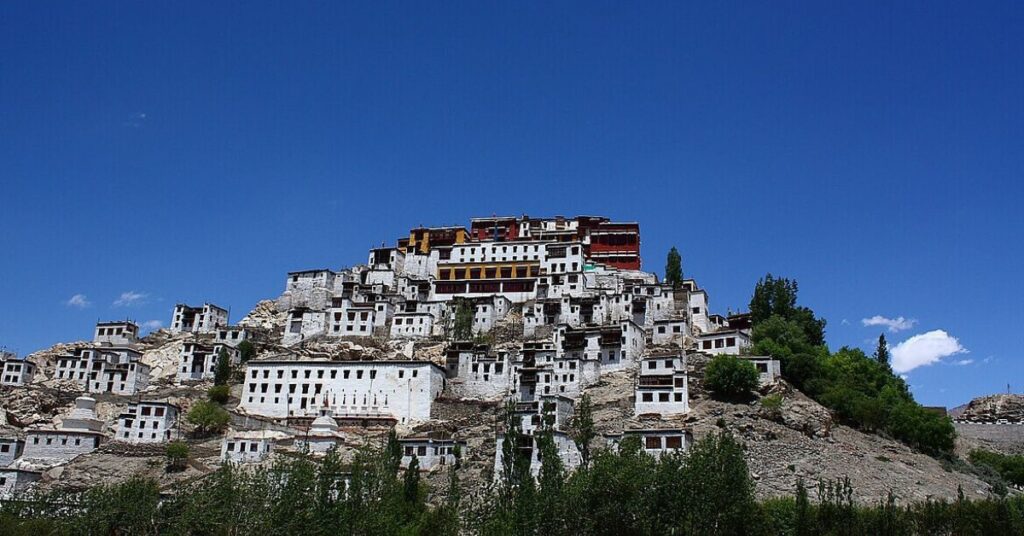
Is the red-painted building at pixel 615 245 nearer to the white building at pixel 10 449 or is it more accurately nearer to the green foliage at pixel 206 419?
the green foliage at pixel 206 419

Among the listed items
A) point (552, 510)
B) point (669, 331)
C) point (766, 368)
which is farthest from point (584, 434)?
point (669, 331)

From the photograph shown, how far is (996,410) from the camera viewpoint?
88.9 m

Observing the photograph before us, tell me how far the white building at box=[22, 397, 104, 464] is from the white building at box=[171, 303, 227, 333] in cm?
2334

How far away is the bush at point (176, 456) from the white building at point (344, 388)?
10.2 metres

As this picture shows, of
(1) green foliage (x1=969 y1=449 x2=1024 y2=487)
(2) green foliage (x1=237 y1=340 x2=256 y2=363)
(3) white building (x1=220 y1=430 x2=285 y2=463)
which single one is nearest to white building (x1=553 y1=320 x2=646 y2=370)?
(3) white building (x1=220 y1=430 x2=285 y2=463)

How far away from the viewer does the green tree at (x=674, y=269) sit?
87106 mm

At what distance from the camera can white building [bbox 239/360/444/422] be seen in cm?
6856

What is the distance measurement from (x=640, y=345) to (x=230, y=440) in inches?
1175

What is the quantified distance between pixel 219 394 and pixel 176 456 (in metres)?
11.4

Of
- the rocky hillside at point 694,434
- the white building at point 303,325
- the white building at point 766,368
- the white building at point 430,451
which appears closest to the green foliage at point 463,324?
the rocky hillside at point 694,434

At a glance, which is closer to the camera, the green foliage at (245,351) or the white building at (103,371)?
the white building at (103,371)

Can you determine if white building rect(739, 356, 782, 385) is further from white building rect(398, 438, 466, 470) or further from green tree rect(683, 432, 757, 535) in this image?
white building rect(398, 438, 466, 470)

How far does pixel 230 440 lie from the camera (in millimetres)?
61250

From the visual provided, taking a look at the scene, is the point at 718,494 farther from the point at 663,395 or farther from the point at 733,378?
the point at 733,378
